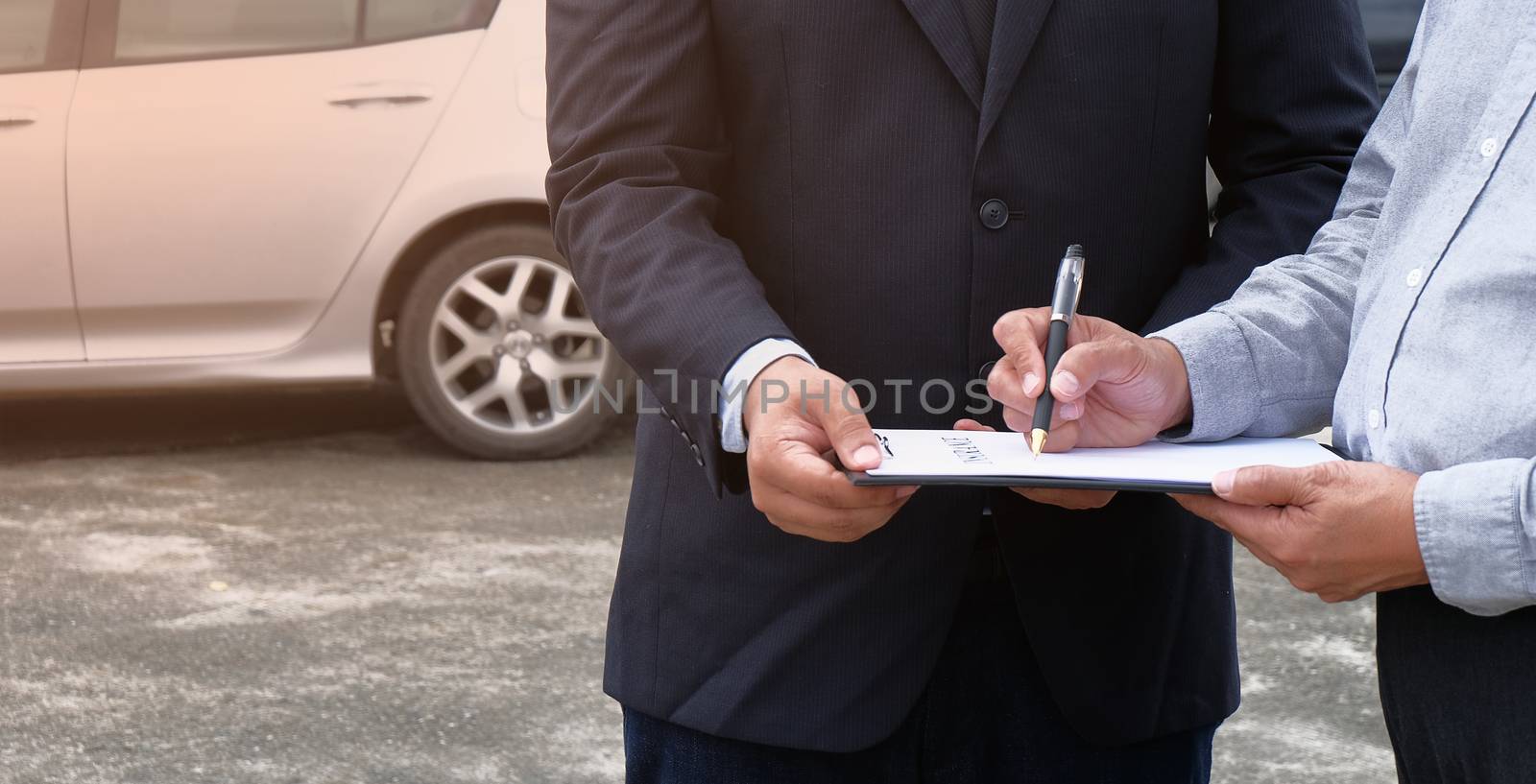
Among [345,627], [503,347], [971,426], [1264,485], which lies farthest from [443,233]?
[1264,485]

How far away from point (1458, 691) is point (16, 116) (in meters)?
5.34

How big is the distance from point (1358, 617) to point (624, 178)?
3437 mm

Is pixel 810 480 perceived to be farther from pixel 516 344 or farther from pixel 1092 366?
pixel 516 344

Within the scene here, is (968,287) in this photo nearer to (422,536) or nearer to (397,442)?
(422,536)

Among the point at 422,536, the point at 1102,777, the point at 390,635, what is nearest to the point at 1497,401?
the point at 1102,777

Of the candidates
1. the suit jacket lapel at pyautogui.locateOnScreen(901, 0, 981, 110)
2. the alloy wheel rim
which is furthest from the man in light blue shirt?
the alloy wheel rim

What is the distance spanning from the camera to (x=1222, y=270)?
1.60 m

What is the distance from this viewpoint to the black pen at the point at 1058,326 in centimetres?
138

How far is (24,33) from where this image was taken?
5590 millimetres

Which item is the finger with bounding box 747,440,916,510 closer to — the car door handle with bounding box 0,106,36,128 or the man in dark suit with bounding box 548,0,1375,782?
the man in dark suit with bounding box 548,0,1375,782

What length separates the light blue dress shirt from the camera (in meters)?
1.17

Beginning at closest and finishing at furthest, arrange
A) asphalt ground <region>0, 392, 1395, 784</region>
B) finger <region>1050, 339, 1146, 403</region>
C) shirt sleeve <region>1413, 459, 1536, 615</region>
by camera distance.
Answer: shirt sleeve <region>1413, 459, 1536, 615</region> < finger <region>1050, 339, 1146, 403</region> < asphalt ground <region>0, 392, 1395, 784</region>

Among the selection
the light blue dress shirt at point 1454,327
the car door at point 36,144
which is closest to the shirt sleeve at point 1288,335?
the light blue dress shirt at point 1454,327

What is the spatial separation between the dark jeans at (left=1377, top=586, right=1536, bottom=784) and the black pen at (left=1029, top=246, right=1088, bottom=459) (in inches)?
11.6
